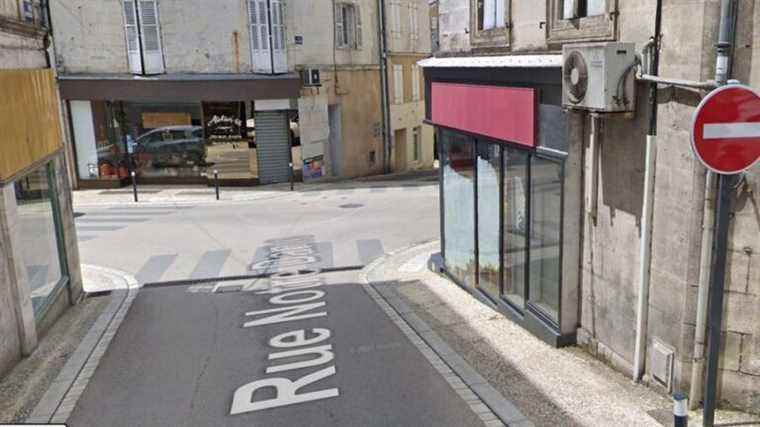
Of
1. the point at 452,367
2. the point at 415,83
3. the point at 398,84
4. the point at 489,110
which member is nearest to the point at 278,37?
the point at 398,84

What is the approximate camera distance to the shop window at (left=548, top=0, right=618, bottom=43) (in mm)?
6746

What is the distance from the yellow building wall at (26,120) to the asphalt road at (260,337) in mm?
2666

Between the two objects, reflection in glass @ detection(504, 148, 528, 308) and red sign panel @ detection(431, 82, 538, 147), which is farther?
reflection in glass @ detection(504, 148, 528, 308)

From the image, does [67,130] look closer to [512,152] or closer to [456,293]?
[456,293]

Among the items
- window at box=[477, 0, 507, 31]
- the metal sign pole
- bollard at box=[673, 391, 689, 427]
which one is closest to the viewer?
bollard at box=[673, 391, 689, 427]

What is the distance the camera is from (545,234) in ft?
26.9

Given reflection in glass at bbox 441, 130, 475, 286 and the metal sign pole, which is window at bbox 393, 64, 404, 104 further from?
the metal sign pole

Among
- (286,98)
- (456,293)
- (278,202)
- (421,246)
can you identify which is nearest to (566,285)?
(456,293)

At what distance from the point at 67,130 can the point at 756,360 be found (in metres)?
23.8

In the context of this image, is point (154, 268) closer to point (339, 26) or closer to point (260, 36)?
point (260, 36)

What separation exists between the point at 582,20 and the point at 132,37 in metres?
19.9

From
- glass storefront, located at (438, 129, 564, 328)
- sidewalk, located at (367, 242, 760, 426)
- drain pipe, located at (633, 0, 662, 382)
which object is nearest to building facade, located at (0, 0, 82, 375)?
sidewalk, located at (367, 242, 760, 426)

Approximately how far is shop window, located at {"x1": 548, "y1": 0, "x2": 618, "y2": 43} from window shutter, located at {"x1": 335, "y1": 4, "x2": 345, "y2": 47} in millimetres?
19705

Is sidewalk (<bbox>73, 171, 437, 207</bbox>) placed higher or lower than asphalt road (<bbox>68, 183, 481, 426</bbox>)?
lower
